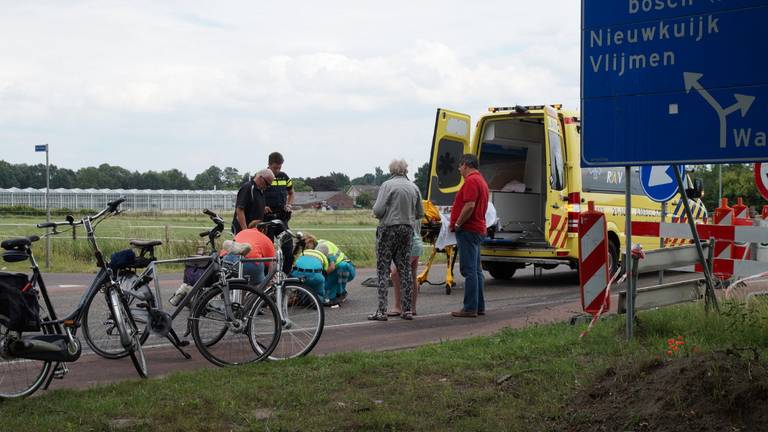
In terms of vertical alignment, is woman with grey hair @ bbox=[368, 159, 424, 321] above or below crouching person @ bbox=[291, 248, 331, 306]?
above

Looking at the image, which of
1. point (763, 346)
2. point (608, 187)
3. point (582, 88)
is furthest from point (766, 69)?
point (608, 187)

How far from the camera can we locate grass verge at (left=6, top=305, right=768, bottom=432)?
17.8 feet

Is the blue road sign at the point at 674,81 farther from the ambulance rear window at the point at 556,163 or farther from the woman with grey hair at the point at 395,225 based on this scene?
the ambulance rear window at the point at 556,163

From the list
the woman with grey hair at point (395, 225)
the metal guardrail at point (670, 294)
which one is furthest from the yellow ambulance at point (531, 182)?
the metal guardrail at point (670, 294)

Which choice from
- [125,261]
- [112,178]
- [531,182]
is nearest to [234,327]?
[125,261]

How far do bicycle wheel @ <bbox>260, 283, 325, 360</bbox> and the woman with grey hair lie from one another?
2.65 meters

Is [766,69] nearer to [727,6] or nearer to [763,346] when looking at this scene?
[727,6]

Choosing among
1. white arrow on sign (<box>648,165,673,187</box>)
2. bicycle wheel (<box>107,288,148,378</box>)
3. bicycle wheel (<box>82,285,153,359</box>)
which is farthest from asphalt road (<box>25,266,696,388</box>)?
white arrow on sign (<box>648,165,673,187</box>)

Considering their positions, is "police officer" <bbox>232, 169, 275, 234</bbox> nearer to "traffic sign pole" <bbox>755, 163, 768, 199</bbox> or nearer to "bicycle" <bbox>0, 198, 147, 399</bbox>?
"bicycle" <bbox>0, 198, 147, 399</bbox>

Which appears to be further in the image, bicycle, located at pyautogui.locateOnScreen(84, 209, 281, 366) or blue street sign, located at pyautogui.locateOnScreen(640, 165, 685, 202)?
blue street sign, located at pyautogui.locateOnScreen(640, 165, 685, 202)

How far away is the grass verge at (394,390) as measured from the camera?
17.8 ft

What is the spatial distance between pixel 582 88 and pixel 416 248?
4.53 m

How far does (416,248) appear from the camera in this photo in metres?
11.5

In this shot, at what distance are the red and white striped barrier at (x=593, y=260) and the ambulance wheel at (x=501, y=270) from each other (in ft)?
23.7
